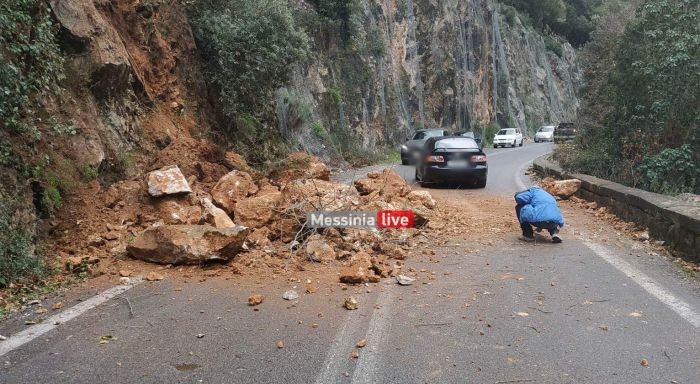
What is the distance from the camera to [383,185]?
32.5 ft

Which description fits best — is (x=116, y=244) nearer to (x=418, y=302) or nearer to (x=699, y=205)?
(x=418, y=302)

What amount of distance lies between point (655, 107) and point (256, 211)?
29.2 feet

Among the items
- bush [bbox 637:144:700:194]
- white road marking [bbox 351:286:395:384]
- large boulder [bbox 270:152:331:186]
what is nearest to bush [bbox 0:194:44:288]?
white road marking [bbox 351:286:395:384]

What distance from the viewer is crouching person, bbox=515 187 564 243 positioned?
25.4ft

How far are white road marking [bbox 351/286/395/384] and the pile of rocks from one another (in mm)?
873

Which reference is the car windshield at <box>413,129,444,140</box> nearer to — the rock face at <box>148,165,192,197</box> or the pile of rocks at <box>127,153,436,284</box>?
the pile of rocks at <box>127,153,436,284</box>

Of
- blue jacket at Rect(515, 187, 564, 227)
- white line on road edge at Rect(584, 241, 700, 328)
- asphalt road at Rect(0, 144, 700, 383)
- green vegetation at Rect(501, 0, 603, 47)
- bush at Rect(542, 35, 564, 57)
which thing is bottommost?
white line on road edge at Rect(584, 241, 700, 328)

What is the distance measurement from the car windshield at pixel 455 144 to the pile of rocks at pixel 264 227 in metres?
5.49

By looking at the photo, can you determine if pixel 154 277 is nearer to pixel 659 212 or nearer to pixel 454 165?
pixel 659 212

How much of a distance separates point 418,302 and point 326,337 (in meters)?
1.23

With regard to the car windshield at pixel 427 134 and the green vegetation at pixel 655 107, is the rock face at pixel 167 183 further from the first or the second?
the car windshield at pixel 427 134

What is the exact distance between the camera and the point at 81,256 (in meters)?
6.30

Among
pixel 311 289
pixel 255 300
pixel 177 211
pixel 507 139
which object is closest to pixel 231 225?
pixel 177 211

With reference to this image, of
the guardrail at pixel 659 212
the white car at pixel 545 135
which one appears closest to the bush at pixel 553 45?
the white car at pixel 545 135
